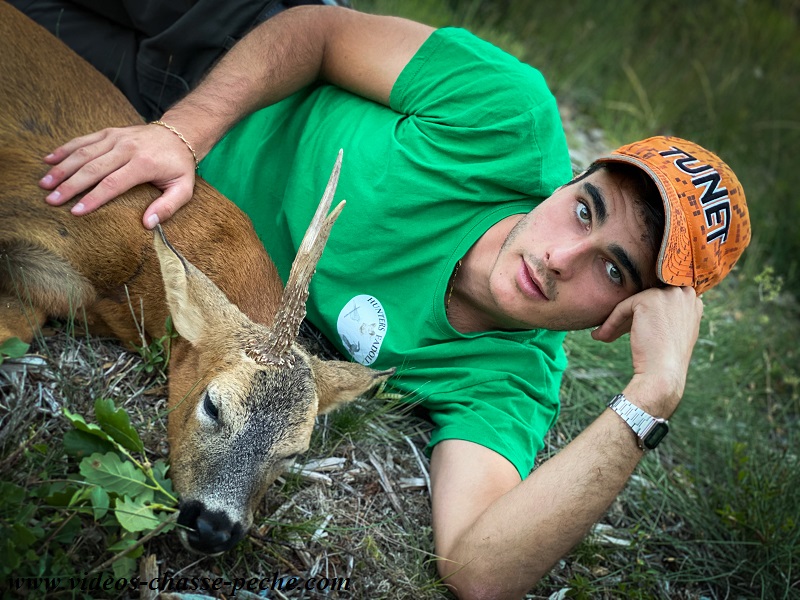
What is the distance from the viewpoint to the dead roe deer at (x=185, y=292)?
235 cm

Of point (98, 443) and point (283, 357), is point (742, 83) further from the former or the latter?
point (98, 443)

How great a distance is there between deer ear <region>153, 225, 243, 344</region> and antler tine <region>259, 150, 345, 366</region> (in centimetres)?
25

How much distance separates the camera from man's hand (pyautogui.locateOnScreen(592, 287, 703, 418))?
272 cm

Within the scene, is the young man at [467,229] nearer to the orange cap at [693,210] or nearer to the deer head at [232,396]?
the orange cap at [693,210]

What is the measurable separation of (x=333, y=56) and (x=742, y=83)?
5.92 m

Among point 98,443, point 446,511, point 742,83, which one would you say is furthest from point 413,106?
point 742,83

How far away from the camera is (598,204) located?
2840 mm

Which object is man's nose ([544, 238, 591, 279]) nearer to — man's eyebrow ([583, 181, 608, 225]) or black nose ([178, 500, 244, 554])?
man's eyebrow ([583, 181, 608, 225])

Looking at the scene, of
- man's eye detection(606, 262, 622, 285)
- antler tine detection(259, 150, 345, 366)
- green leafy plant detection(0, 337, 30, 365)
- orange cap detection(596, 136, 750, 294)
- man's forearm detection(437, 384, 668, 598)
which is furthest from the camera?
man's eye detection(606, 262, 622, 285)

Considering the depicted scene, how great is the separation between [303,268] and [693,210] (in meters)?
1.40

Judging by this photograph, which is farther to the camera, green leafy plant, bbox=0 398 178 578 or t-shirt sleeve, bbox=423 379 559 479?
t-shirt sleeve, bbox=423 379 559 479

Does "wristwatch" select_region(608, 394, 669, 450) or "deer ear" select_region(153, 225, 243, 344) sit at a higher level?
"deer ear" select_region(153, 225, 243, 344)

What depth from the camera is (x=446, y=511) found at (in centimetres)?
290

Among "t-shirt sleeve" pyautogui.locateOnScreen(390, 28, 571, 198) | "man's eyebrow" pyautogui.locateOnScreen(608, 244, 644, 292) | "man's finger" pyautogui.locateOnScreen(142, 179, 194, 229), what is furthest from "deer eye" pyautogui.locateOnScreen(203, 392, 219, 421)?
"man's eyebrow" pyautogui.locateOnScreen(608, 244, 644, 292)
